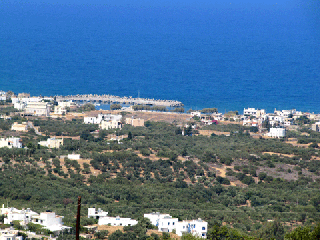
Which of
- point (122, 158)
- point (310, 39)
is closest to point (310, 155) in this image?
point (122, 158)

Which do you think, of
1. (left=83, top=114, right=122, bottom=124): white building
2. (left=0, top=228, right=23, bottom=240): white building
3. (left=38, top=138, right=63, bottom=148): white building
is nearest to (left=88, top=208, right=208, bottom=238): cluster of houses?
(left=0, top=228, right=23, bottom=240): white building

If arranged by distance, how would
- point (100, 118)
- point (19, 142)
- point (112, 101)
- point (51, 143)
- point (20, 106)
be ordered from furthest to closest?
1. point (112, 101)
2. point (20, 106)
3. point (100, 118)
4. point (51, 143)
5. point (19, 142)

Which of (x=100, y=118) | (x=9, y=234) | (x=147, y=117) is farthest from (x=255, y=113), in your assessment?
(x=9, y=234)

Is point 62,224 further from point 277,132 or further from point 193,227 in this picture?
point 277,132

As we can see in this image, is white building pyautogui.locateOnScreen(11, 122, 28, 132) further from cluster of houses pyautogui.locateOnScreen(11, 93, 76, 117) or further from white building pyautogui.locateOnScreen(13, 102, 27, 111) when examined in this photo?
white building pyautogui.locateOnScreen(13, 102, 27, 111)

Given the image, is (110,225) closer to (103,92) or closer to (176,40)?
(103,92)

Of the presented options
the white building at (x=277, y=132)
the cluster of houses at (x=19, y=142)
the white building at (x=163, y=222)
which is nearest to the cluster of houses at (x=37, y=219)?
the white building at (x=163, y=222)
